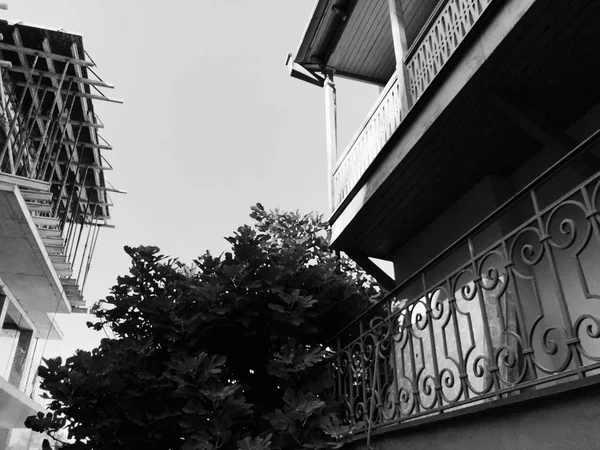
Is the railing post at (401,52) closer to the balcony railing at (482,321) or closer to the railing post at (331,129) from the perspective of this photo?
the balcony railing at (482,321)

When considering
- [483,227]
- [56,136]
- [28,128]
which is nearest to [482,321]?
[483,227]

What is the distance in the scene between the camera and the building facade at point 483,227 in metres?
2.57

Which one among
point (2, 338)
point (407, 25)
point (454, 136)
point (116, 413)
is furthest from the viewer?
point (2, 338)

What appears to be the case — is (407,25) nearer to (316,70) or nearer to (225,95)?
(316,70)

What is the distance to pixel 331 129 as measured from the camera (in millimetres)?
7637

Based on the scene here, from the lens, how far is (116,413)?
4.45 m

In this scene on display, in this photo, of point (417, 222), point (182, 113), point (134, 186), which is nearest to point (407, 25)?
point (417, 222)

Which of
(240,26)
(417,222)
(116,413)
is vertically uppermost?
(240,26)

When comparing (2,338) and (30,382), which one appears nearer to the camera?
Answer: (2,338)

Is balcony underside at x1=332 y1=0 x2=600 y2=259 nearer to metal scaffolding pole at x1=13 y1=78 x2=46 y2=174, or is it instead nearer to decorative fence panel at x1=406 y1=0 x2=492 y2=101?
decorative fence panel at x1=406 y1=0 x2=492 y2=101

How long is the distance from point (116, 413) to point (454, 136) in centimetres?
402

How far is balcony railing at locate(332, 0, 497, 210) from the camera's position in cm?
478

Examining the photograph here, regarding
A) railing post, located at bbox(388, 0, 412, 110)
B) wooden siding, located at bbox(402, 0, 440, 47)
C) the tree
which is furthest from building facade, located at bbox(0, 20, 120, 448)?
railing post, located at bbox(388, 0, 412, 110)

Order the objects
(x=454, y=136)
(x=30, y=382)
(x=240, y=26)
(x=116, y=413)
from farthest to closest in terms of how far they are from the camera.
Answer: (x=240, y=26), (x=30, y=382), (x=454, y=136), (x=116, y=413)
